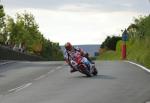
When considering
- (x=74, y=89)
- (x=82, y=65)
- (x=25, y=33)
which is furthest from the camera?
(x=25, y=33)

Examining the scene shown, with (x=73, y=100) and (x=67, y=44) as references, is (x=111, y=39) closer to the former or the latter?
(x=67, y=44)

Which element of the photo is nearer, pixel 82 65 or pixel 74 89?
pixel 74 89

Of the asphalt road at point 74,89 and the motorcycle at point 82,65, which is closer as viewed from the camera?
the asphalt road at point 74,89

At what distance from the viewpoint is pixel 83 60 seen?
77.3 ft

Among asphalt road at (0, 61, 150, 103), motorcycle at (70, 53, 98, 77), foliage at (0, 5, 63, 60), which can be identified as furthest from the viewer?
foliage at (0, 5, 63, 60)

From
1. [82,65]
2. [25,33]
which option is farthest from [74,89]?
[25,33]

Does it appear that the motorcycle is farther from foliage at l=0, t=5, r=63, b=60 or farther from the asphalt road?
foliage at l=0, t=5, r=63, b=60

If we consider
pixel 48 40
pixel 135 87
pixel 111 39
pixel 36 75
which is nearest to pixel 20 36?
pixel 111 39

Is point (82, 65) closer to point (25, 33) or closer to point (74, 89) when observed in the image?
point (74, 89)

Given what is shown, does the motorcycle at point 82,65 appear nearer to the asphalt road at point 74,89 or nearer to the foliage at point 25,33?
the asphalt road at point 74,89

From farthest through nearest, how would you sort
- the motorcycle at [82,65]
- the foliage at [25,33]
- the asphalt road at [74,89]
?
the foliage at [25,33], the motorcycle at [82,65], the asphalt road at [74,89]

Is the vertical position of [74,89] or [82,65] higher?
[82,65]

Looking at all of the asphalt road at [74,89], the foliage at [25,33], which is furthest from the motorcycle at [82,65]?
the foliage at [25,33]

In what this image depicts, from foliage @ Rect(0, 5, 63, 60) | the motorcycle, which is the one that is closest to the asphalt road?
the motorcycle
